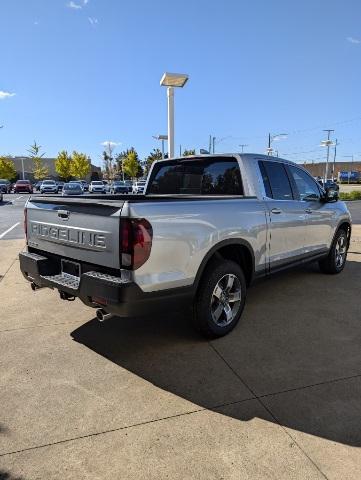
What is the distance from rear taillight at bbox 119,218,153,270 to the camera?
114 inches

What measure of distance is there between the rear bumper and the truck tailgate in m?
0.14

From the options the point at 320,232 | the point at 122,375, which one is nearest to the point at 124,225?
the point at 122,375

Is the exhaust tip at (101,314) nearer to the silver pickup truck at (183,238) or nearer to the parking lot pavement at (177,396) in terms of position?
the silver pickup truck at (183,238)

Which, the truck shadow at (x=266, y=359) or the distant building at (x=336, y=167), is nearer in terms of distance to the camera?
the truck shadow at (x=266, y=359)

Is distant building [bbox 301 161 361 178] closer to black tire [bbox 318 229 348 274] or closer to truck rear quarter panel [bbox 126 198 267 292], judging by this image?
black tire [bbox 318 229 348 274]

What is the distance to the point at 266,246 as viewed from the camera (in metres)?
4.45

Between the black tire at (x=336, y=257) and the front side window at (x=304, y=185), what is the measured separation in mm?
1095

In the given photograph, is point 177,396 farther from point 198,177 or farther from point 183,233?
point 198,177

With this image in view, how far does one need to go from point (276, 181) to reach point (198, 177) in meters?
0.96

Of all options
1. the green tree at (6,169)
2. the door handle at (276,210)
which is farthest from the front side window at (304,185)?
the green tree at (6,169)

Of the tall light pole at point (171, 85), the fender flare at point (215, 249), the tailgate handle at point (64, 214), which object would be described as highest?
the tall light pole at point (171, 85)

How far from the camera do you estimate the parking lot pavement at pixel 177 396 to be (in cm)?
227

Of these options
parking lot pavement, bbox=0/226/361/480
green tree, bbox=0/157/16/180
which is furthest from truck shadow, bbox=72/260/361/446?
green tree, bbox=0/157/16/180

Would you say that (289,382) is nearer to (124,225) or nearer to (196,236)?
(196,236)
